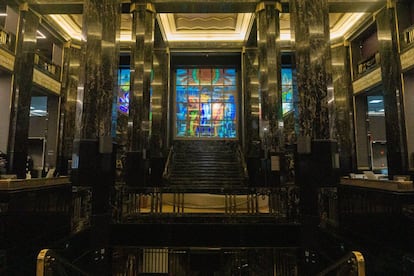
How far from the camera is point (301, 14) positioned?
6.38m

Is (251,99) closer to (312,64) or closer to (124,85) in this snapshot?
(312,64)

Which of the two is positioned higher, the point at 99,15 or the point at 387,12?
the point at 387,12

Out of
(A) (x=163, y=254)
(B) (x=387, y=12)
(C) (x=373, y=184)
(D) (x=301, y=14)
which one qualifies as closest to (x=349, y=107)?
(B) (x=387, y=12)

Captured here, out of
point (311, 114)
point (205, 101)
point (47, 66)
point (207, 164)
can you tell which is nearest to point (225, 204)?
point (311, 114)

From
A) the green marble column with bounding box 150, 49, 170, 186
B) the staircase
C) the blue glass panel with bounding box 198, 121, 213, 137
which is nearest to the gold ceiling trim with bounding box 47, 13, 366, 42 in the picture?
the green marble column with bounding box 150, 49, 170, 186

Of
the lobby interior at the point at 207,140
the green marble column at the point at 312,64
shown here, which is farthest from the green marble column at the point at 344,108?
the green marble column at the point at 312,64

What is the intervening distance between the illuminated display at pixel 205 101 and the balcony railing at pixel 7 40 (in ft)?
25.8

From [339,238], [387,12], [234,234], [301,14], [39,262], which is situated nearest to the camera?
[39,262]

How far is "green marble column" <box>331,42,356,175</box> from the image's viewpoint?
39.0 feet

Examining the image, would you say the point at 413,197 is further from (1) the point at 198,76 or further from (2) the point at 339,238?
(1) the point at 198,76

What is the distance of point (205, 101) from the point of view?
16.0m

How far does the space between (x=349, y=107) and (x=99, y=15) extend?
10.3 meters

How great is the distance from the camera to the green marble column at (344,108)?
11.9m

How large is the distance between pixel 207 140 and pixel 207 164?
10.6ft
